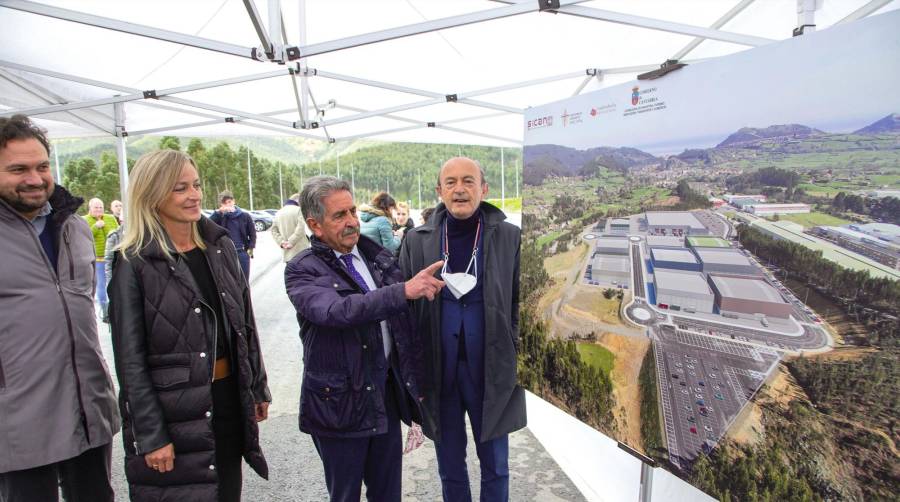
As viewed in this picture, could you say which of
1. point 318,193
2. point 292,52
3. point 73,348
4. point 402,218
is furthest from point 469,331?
point 402,218

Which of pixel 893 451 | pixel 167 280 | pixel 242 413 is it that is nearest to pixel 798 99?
pixel 893 451

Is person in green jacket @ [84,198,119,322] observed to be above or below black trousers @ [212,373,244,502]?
above

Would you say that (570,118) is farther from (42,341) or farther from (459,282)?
(42,341)

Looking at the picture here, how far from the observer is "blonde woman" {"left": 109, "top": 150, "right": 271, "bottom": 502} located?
167 cm

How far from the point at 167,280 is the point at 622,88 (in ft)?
6.02

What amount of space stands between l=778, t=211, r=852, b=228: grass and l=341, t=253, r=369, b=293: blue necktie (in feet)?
4.60

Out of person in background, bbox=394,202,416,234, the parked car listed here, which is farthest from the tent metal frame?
the parked car

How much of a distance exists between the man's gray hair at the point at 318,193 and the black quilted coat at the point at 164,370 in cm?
49

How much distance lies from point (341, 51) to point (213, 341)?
15.7 feet

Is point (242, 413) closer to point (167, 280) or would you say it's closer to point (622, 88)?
point (167, 280)

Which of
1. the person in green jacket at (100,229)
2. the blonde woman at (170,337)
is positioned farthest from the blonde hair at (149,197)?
the person in green jacket at (100,229)

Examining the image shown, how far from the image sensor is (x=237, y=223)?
280 inches

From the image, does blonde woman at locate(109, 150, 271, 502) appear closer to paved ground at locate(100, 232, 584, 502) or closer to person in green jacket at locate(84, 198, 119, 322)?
paved ground at locate(100, 232, 584, 502)

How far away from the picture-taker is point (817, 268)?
125 centimetres
